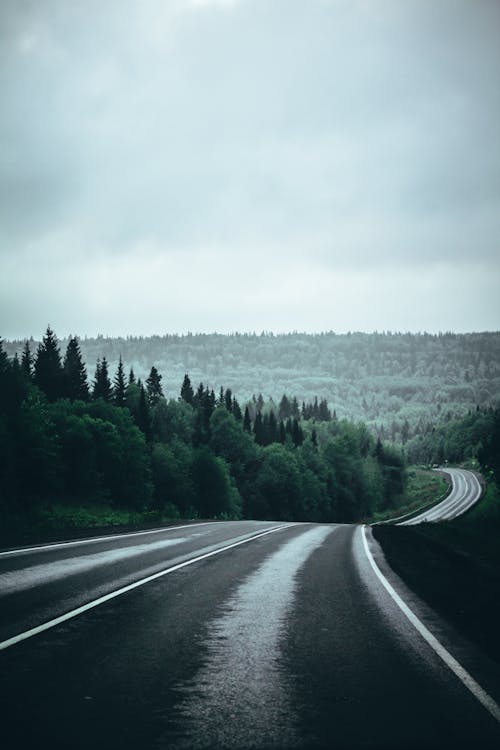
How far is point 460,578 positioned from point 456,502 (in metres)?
92.1

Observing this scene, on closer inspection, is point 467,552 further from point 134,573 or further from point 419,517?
point 419,517

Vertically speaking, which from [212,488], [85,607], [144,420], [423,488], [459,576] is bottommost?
[423,488]

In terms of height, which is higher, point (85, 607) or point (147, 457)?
point (85, 607)

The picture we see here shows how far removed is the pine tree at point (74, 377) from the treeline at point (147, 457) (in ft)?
0.77

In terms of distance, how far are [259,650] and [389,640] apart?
68.0 inches

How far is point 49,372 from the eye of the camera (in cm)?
8169

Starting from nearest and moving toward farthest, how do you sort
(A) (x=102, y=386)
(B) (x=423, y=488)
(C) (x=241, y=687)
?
(C) (x=241, y=687) < (A) (x=102, y=386) < (B) (x=423, y=488)

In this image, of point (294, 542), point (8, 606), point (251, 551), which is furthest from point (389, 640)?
point (294, 542)

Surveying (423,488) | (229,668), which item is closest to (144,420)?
(229,668)

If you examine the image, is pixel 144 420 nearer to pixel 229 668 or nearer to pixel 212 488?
pixel 212 488

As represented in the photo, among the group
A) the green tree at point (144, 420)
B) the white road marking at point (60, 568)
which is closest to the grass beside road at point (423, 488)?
the green tree at point (144, 420)

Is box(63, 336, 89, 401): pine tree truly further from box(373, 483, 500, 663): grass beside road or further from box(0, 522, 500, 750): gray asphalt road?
box(0, 522, 500, 750): gray asphalt road

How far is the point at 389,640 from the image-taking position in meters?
7.15

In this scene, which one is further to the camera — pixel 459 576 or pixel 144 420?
pixel 144 420
